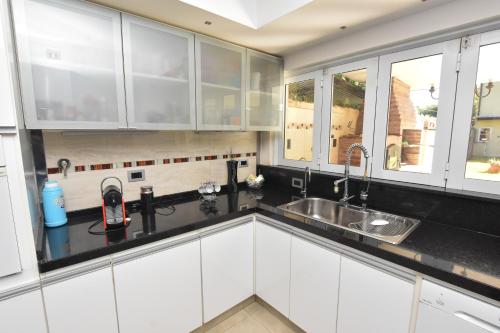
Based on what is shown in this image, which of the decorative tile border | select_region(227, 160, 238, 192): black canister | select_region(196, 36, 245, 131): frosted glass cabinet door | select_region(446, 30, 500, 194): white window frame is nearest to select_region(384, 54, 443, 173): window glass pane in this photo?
select_region(446, 30, 500, 194): white window frame

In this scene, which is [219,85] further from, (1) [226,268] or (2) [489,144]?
(2) [489,144]

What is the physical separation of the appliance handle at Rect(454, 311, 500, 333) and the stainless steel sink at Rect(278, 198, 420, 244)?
329 mm

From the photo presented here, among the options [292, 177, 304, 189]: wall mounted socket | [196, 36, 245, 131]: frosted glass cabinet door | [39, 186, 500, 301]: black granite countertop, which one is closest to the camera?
[39, 186, 500, 301]: black granite countertop

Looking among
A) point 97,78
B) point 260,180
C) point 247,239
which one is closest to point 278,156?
point 260,180

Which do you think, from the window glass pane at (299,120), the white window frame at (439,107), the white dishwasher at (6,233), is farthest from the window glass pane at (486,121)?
the white dishwasher at (6,233)

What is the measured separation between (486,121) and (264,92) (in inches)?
58.5

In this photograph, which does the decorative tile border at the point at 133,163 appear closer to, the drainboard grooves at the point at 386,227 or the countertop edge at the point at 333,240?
the countertop edge at the point at 333,240

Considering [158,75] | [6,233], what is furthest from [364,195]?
[6,233]

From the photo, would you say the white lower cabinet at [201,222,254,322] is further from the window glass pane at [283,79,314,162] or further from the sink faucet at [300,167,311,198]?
the window glass pane at [283,79,314,162]

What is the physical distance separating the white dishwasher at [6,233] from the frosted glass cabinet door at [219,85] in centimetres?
103

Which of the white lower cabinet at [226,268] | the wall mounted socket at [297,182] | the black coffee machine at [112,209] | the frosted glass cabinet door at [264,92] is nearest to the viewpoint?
the black coffee machine at [112,209]

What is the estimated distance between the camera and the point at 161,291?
1346 mm

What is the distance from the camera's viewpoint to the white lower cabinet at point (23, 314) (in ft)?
3.05

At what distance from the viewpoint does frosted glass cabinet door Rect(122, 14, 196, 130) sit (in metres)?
1.38
